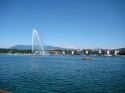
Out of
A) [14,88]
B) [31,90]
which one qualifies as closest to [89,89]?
[31,90]

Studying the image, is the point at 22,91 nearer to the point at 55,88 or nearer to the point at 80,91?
the point at 55,88

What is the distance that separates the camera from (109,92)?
2588 centimetres

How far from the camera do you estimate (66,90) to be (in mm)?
26500

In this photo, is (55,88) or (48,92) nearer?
(48,92)

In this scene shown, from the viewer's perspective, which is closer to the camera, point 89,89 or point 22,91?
point 22,91

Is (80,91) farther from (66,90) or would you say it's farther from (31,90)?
(31,90)

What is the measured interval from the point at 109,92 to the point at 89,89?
2.65 m

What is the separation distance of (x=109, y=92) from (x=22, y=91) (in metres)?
9.77

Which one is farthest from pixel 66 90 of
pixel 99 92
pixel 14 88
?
pixel 14 88

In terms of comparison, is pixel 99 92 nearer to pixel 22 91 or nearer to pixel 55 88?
pixel 55 88

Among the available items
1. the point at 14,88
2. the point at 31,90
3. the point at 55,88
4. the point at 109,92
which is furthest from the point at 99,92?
the point at 14,88

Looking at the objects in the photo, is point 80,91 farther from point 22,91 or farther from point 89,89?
point 22,91

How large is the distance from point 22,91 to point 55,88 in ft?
14.6

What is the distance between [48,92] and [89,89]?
5.30 m
